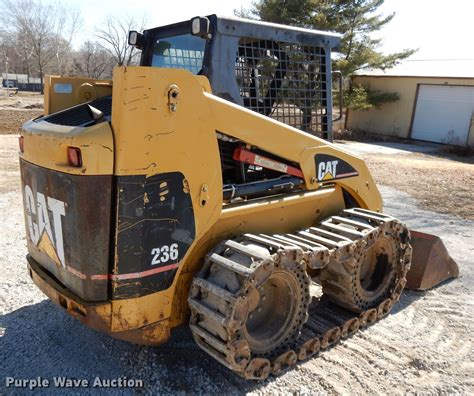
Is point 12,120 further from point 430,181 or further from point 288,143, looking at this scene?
point 288,143

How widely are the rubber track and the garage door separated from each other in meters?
18.9

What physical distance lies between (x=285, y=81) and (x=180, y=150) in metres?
1.48

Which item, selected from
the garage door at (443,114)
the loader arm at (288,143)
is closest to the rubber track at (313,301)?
the loader arm at (288,143)

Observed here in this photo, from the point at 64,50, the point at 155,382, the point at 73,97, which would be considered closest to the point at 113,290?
the point at 155,382

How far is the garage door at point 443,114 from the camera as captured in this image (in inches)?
800

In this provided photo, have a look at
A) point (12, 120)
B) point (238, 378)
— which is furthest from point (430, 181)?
point (12, 120)

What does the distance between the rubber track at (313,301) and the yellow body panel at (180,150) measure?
0.16 m

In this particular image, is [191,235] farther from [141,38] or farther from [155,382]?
[141,38]

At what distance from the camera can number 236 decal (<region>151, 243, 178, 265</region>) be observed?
2.73 m

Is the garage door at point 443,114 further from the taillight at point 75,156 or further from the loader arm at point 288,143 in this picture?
the taillight at point 75,156

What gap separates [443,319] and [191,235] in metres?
2.73

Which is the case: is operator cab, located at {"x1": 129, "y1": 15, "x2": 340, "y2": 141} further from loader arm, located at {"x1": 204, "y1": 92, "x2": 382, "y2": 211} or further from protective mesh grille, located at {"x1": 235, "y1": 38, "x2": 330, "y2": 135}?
loader arm, located at {"x1": 204, "y1": 92, "x2": 382, "y2": 211}

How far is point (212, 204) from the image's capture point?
2.95 m

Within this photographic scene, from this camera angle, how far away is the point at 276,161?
3424mm
